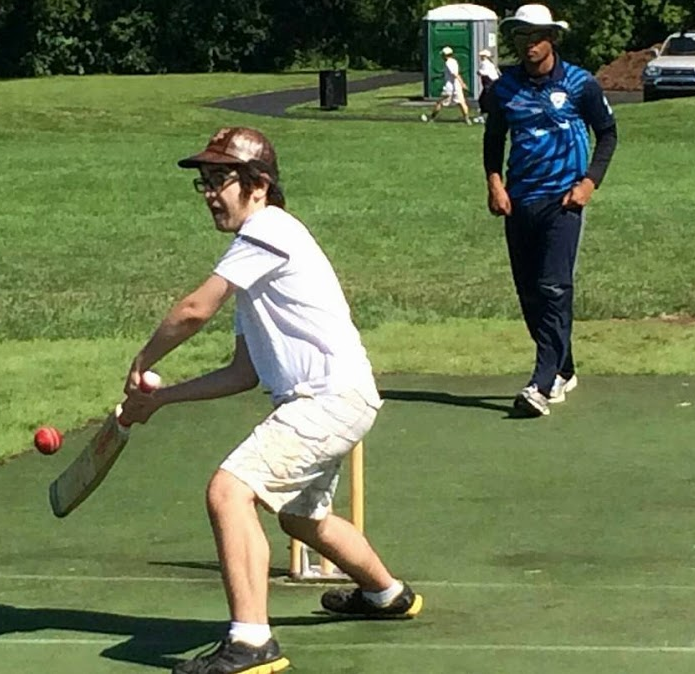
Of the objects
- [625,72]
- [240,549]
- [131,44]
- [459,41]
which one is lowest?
[131,44]

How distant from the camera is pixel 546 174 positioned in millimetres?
9352

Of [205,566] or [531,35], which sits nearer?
[205,566]

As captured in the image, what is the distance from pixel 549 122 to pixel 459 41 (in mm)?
35315

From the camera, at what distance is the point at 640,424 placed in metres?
9.19

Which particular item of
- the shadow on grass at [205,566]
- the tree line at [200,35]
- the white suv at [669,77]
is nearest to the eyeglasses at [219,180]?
the shadow on grass at [205,566]

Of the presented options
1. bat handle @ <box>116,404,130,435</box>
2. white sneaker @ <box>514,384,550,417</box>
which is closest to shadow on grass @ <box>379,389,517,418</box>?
white sneaker @ <box>514,384,550,417</box>

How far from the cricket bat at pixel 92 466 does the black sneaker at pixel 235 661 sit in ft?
2.62

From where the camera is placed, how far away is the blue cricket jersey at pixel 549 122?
30.5ft

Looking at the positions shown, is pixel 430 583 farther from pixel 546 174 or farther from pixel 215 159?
pixel 546 174

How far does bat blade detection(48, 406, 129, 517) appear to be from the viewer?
5574mm

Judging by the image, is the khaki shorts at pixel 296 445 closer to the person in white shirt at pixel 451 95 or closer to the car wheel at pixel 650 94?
the person in white shirt at pixel 451 95

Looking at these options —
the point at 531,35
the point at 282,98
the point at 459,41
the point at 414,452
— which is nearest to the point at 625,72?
the point at 282,98

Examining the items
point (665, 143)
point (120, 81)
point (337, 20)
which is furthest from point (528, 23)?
point (337, 20)

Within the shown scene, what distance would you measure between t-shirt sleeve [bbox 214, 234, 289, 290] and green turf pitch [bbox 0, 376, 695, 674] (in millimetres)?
1133
